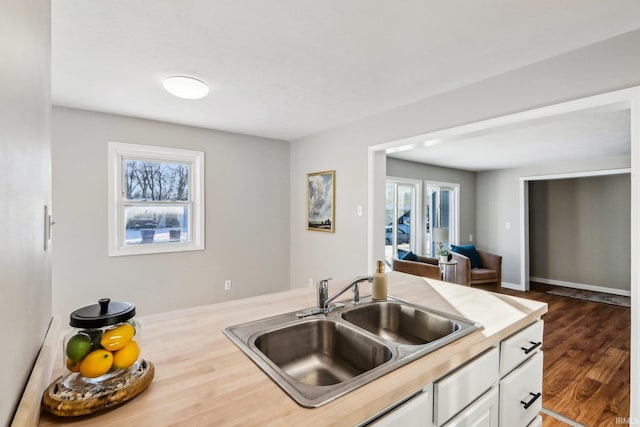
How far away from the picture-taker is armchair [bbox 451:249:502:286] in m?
4.76

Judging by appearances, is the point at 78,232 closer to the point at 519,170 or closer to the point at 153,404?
the point at 153,404

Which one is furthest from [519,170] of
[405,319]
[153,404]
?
[153,404]

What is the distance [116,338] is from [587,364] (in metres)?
3.83

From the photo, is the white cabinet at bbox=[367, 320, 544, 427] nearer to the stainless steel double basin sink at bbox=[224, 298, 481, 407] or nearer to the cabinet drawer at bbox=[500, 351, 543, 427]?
the cabinet drawer at bbox=[500, 351, 543, 427]

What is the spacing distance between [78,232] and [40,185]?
269 centimetres

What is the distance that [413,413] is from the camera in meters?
0.94

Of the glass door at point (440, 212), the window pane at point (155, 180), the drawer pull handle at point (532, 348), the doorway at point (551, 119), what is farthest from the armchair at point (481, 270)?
the window pane at point (155, 180)

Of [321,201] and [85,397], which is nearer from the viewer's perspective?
[85,397]

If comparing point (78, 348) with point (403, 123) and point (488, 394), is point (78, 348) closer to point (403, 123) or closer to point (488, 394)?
point (488, 394)

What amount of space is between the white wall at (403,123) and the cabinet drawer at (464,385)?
177cm

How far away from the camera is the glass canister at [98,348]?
0.72 m

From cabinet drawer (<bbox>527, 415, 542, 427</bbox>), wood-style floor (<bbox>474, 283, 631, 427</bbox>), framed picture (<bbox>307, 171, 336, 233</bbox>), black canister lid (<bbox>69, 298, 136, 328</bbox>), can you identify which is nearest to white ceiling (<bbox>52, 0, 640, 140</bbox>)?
framed picture (<bbox>307, 171, 336, 233</bbox>)

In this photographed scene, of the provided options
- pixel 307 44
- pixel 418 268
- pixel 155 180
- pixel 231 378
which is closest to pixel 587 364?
pixel 418 268

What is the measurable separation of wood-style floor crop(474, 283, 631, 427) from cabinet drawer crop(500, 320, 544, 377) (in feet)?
3.44
